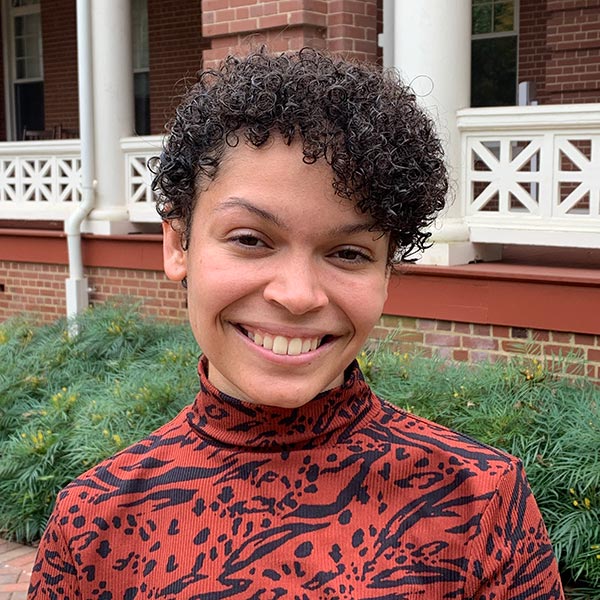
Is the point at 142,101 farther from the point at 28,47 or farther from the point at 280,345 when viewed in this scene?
the point at 280,345

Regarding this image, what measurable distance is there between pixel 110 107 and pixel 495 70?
6156 mm

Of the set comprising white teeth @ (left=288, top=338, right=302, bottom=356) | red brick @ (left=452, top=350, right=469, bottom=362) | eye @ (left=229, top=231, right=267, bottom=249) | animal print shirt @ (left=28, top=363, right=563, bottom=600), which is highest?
eye @ (left=229, top=231, right=267, bottom=249)

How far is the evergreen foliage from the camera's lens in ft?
13.1

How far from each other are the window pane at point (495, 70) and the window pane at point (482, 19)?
5.5 inches

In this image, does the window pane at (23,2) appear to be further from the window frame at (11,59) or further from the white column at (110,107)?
the white column at (110,107)

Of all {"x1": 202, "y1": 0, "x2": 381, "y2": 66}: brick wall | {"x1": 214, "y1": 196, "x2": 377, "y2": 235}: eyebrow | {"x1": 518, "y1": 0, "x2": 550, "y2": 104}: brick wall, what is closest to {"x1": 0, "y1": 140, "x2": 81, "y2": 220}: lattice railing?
{"x1": 202, "y1": 0, "x2": 381, "y2": 66}: brick wall

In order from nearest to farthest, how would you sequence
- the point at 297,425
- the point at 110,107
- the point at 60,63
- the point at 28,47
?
the point at 297,425, the point at 110,107, the point at 60,63, the point at 28,47

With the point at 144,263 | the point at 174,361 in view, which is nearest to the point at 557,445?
the point at 174,361

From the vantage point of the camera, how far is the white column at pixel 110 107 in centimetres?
825

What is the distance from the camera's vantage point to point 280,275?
1.28 m

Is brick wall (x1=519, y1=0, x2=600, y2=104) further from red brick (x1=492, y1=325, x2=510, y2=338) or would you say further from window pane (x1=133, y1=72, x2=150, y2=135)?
window pane (x1=133, y1=72, x2=150, y2=135)

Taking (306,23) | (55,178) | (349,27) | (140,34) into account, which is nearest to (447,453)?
(306,23)

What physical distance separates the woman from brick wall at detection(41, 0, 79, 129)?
14.7 meters

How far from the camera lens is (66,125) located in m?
15.5
